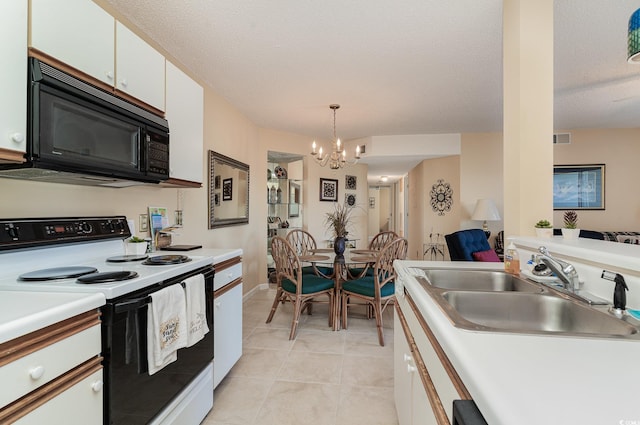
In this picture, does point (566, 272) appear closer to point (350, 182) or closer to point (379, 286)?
point (379, 286)

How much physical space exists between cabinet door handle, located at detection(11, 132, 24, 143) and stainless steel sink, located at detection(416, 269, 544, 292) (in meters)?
1.68

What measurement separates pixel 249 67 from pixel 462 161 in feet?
12.5

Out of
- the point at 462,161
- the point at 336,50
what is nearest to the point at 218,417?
the point at 336,50

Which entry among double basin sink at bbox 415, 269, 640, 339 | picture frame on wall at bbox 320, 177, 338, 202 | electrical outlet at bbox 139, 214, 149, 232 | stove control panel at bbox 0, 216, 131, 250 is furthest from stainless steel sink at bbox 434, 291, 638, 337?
picture frame on wall at bbox 320, 177, 338, 202

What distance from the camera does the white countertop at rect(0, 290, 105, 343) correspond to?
0.78 meters

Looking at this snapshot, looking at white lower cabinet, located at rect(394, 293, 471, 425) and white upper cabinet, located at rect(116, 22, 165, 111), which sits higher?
white upper cabinet, located at rect(116, 22, 165, 111)

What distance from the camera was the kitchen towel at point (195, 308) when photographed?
150 cm

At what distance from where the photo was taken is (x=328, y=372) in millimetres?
2260

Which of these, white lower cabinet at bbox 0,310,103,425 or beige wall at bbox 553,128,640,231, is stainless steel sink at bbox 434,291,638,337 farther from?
beige wall at bbox 553,128,640,231

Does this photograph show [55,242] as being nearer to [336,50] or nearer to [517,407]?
[517,407]

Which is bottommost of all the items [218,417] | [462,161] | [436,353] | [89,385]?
[218,417]

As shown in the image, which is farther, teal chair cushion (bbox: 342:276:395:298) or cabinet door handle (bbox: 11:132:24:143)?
teal chair cushion (bbox: 342:276:395:298)

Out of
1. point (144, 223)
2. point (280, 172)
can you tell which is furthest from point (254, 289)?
point (144, 223)

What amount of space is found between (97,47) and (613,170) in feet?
21.4
